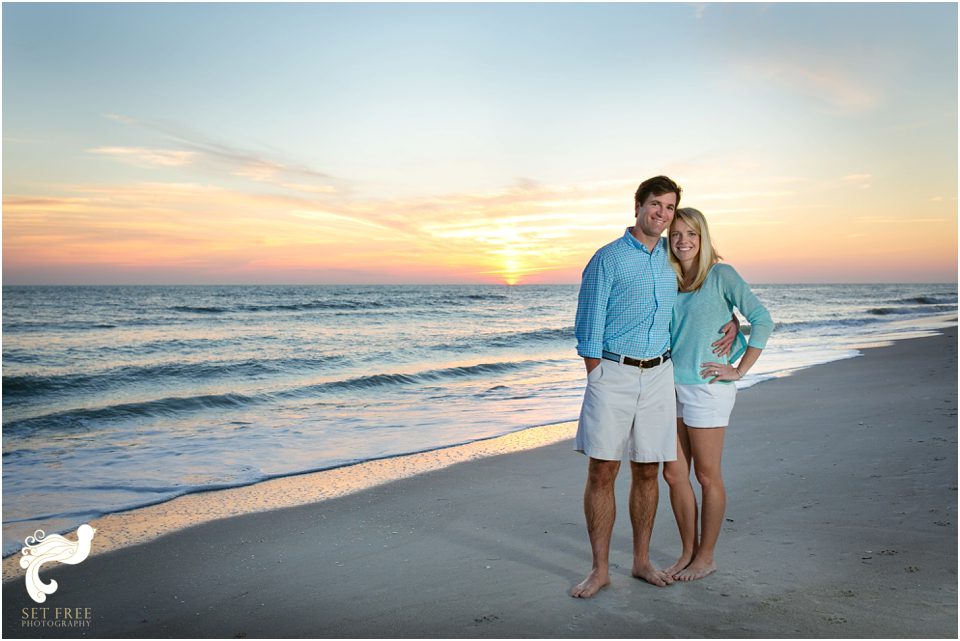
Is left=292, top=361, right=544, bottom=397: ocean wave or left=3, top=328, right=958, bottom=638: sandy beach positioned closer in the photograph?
left=3, top=328, right=958, bottom=638: sandy beach

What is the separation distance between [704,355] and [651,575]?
119 centimetres

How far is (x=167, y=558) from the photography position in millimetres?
4395

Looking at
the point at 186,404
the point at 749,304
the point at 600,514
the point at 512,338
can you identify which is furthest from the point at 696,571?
the point at 512,338

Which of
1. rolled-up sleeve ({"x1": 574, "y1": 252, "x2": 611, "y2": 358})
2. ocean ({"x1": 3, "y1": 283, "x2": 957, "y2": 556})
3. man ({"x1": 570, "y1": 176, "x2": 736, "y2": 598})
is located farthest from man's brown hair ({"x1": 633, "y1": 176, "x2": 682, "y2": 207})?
ocean ({"x1": 3, "y1": 283, "x2": 957, "y2": 556})

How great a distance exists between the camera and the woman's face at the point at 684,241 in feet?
11.9

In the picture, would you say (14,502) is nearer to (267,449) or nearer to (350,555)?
(267,449)

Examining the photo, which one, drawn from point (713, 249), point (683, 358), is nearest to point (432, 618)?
point (683, 358)

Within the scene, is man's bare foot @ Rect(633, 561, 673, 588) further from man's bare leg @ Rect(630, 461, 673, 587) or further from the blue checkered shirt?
the blue checkered shirt

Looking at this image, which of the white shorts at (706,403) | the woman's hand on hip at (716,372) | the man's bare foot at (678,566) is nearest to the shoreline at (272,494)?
the man's bare foot at (678,566)

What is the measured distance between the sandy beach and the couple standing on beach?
0.98 feet

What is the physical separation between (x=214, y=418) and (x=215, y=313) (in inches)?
1129

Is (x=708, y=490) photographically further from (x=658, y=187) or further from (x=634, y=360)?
(x=658, y=187)

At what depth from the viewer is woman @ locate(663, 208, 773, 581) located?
362cm

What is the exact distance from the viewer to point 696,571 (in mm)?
3637
